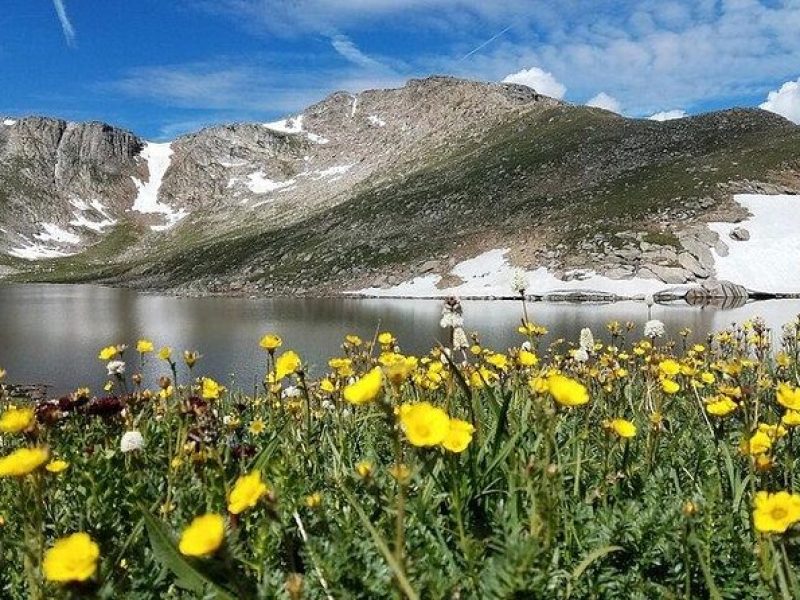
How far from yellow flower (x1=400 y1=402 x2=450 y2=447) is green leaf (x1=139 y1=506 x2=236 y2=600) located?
37.6 inches

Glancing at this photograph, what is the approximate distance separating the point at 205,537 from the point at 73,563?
0.31 m

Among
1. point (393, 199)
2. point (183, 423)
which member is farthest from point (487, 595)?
point (393, 199)

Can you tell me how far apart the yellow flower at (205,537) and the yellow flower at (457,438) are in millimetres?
892

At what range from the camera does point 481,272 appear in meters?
73.7

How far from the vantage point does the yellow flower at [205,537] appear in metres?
1.43

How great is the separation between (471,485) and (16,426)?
190 cm

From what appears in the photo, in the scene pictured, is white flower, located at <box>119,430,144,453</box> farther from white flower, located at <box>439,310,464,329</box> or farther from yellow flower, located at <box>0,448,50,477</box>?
white flower, located at <box>439,310,464,329</box>

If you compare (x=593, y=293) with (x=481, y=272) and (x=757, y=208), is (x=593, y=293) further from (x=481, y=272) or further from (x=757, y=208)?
(x=757, y=208)

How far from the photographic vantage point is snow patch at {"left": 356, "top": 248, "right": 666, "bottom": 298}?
63.9 meters

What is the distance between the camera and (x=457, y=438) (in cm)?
227

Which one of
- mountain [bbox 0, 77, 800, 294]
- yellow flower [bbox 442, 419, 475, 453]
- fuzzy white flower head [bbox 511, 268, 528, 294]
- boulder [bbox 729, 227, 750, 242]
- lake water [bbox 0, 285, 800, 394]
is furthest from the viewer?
mountain [bbox 0, 77, 800, 294]

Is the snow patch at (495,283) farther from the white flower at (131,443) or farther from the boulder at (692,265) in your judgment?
the white flower at (131,443)

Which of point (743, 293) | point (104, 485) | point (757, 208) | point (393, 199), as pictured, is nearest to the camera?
point (104, 485)

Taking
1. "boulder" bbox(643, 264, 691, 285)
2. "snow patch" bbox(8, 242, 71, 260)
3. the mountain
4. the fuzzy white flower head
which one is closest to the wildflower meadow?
the fuzzy white flower head
